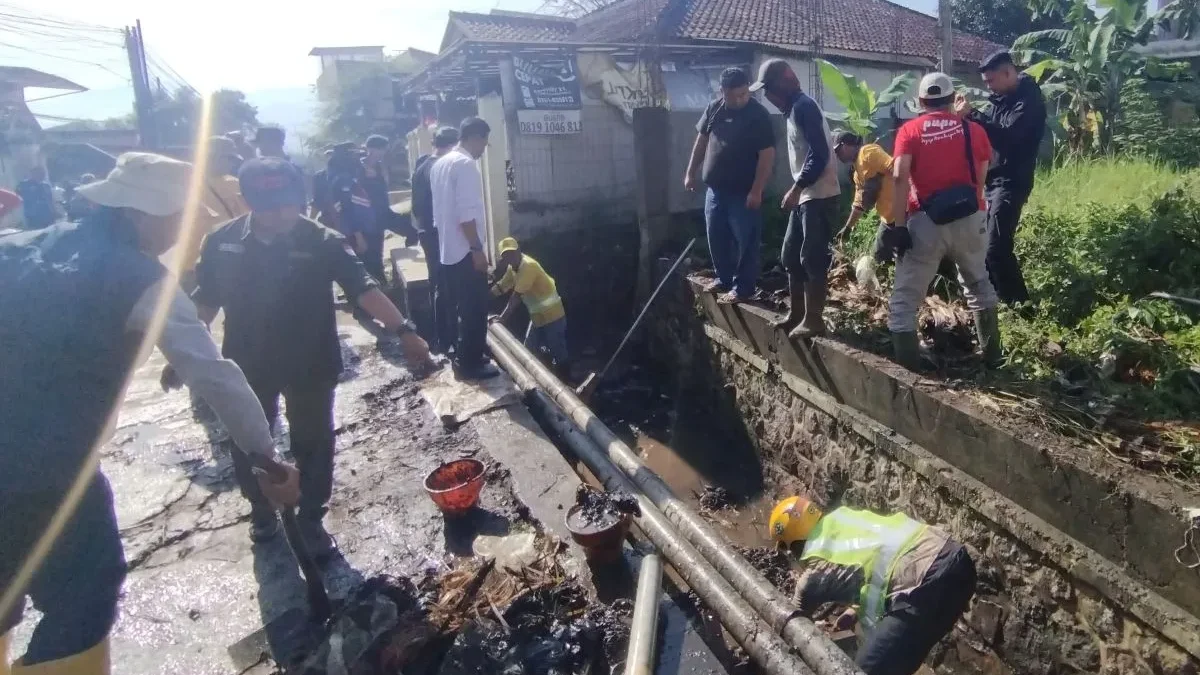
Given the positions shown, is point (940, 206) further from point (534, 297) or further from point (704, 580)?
point (534, 297)

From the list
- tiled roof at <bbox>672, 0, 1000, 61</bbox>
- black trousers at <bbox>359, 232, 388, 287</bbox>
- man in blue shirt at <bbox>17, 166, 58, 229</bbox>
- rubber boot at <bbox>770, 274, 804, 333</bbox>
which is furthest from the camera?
tiled roof at <bbox>672, 0, 1000, 61</bbox>

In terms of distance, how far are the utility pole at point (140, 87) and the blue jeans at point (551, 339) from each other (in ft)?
59.4

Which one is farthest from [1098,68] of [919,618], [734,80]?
[919,618]

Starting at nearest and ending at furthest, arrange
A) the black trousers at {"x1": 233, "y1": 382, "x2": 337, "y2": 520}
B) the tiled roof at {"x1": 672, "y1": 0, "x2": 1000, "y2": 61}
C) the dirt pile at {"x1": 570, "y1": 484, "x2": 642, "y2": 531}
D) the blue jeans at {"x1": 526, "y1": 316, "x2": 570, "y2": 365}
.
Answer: the dirt pile at {"x1": 570, "y1": 484, "x2": 642, "y2": 531}, the black trousers at {"x1": 233, "y1": 382, "x2": 337, "y2": 520}, the blue jeans at {"x1": 526, "y1": 316, "x2": 570, "y2": 365}, the tiled roof at {"x1": 672, "y1": 0, "x2": 1000, "y2": 61}

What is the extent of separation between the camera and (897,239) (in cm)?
434

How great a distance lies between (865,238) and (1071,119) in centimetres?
463

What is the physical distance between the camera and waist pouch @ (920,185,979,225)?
4129 millimetres

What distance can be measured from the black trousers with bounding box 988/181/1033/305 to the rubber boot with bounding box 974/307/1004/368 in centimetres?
78

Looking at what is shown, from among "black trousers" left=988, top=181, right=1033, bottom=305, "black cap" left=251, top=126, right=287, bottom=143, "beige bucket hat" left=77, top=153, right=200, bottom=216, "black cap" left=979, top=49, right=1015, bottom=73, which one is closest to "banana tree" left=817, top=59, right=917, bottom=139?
"black cap" left=979, top=49, right=1015, bottom=73

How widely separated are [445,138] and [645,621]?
195 inches

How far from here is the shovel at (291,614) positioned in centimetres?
320

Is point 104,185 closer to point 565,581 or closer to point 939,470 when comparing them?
point 565,581

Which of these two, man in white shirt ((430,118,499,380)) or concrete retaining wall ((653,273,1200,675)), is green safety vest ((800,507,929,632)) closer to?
concrete retaining wall ((653,273,1200,675))

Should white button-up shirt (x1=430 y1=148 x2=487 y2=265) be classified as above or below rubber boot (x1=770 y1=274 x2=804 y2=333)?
above
